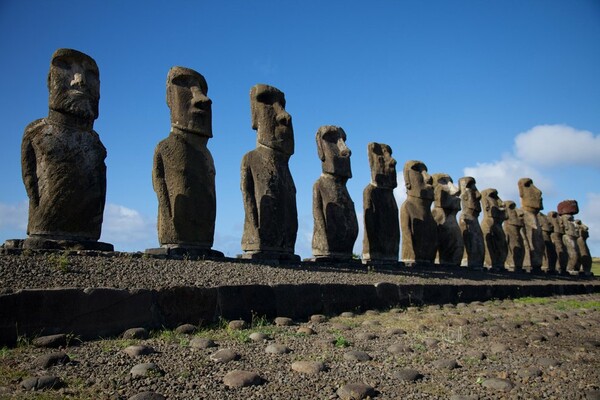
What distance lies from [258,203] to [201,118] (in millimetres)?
1723

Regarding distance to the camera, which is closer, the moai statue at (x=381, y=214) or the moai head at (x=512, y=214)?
the moai statue at (x=381, y=214)

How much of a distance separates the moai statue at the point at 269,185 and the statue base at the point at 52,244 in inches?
114

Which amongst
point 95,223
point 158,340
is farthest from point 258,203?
point 158,340

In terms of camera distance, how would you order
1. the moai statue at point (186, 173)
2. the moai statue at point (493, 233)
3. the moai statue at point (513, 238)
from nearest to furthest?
the moai statue at point (186, 173) → the moai statue at point (493, 233) → the moai statue at point (513, 238)

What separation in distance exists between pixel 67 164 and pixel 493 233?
46.0ft

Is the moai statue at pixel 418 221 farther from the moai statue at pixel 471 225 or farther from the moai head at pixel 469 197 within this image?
the moai head at pixel 469 197

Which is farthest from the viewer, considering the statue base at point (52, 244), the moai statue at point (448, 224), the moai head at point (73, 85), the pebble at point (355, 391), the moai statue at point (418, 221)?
the moai statue at point (448, 224)

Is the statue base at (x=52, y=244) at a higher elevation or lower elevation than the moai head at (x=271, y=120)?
lower

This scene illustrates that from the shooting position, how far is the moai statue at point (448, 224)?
1489cm

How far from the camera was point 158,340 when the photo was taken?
4602 millimetres

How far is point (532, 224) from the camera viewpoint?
66.7ft

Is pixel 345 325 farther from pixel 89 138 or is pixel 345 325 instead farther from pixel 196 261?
pixel 89 138

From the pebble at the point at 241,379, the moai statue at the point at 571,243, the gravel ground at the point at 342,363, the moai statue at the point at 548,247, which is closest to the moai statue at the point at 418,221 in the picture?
the gravel ground at the point at 342,363

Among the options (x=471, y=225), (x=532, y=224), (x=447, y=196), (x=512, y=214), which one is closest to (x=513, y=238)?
(x=512, y=214)
